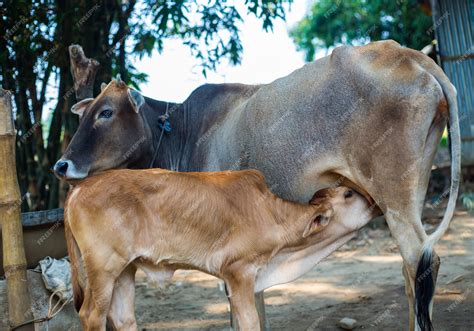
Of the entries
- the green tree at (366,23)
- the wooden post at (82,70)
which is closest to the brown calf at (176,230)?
the wooden post at (82,70)

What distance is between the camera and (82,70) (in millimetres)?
6191

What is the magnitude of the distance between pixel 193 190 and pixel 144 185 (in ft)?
1.05

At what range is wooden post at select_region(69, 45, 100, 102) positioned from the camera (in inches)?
240

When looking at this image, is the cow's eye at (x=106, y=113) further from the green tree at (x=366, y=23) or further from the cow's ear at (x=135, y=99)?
the green tree at (x=366, y=23)

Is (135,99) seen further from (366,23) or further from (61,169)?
(366,23)

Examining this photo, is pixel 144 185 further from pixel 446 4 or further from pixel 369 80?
pixel 446 4

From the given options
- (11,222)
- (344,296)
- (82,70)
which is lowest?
(344,296)

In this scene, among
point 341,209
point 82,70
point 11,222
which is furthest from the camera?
point 82,70

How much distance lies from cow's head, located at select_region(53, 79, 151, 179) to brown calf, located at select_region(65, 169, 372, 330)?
1142 millimetres

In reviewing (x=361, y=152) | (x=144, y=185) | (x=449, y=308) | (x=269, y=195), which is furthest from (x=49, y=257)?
(x=449, y=308)

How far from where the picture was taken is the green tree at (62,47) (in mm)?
7414

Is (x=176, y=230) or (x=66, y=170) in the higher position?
(x=66, y=170)

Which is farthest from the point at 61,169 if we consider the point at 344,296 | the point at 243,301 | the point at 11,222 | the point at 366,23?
the point at 366,23

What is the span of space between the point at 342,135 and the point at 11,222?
7.12ft
